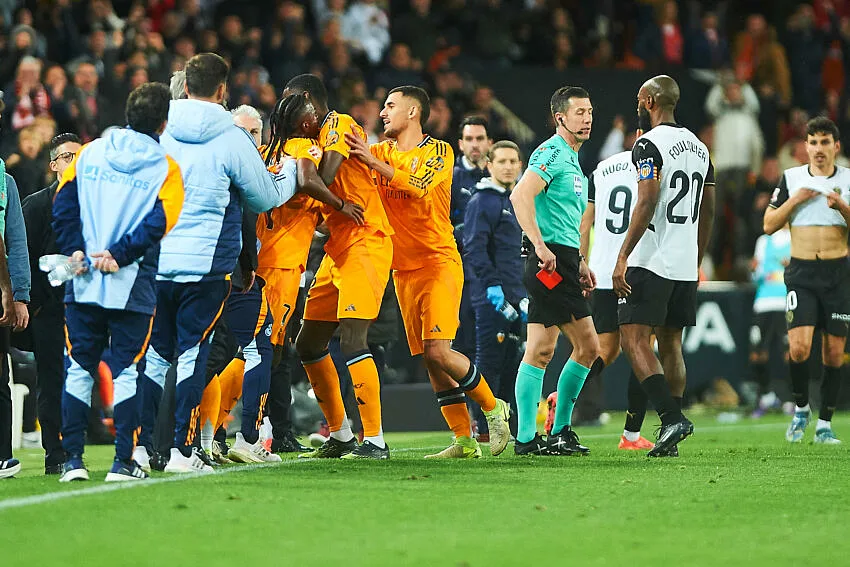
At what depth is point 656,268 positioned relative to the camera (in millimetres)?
9172

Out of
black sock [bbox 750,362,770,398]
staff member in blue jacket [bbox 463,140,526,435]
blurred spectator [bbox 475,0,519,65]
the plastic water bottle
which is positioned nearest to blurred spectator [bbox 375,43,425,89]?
blurred spectator [bbox 475,0,519,65]

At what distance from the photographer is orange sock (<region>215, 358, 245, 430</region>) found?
8875 millimetres

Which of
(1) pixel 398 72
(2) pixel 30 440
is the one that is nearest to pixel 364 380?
(2) pixel 30 440

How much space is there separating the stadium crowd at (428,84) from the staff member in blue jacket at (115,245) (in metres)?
0.22

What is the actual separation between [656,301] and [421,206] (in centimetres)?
173

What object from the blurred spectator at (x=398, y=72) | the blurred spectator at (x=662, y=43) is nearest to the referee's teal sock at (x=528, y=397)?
the blurred spectator at (x=398, y=72)

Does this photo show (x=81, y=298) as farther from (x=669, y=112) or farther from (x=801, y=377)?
(x=801, y=377)

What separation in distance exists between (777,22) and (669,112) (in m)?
15.7

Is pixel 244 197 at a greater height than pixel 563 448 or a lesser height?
greater

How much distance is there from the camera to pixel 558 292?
9.20 m

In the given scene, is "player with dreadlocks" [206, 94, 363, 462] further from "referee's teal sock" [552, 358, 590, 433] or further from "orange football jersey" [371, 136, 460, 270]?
"referee's teal sock" [552, 358, 590, 433]

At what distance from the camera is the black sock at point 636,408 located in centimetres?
1045

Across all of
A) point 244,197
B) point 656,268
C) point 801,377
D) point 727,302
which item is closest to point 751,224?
point 727,302

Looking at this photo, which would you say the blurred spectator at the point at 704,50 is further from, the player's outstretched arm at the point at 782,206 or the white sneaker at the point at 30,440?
the white sneaker at the point at 30,440
